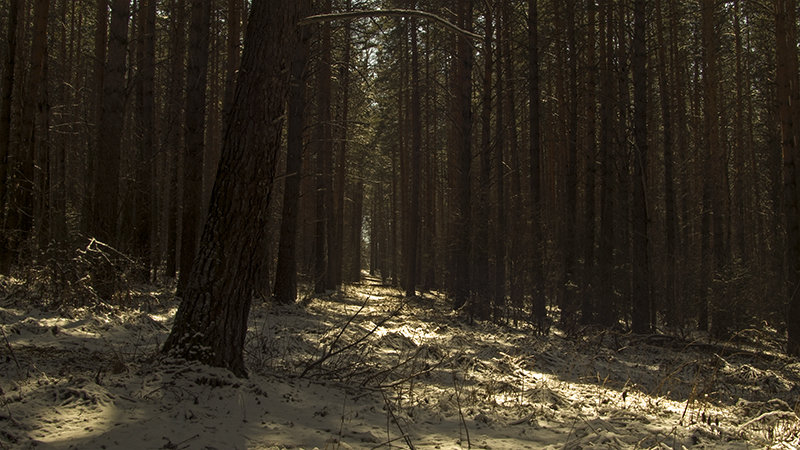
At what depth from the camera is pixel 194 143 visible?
963 centimetres

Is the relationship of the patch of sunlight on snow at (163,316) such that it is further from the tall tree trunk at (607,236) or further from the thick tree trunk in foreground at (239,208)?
the tall tree trunk at (607,236)

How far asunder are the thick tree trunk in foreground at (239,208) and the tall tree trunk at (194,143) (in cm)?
575

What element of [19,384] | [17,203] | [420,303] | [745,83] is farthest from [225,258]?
[745,83]

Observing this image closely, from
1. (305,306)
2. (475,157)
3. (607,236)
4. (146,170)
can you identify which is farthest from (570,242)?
(146,170)

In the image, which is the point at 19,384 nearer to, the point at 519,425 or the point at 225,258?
the point at 225,258

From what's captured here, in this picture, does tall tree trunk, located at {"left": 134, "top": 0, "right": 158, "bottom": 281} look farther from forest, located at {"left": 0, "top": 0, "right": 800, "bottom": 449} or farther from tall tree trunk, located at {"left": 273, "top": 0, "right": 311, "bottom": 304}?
tall tree trunk, located at {"left": 273, "top": 0, "right": 311, "bottom": 304}

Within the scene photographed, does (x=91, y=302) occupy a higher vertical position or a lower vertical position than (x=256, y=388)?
higher

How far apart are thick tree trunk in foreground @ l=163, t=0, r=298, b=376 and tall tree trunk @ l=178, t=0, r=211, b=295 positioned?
5750mm

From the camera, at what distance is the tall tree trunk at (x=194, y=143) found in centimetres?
965

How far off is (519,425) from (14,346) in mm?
4432

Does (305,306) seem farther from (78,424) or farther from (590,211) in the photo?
(78,424)

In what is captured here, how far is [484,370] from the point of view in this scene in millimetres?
6441

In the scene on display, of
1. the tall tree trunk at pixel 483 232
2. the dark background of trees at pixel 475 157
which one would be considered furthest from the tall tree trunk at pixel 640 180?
the tall tree trunk at pixel 483 232

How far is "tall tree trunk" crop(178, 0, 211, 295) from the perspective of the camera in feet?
31.7
